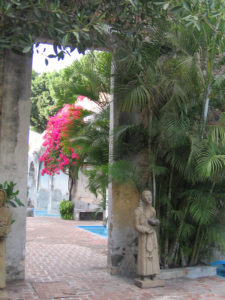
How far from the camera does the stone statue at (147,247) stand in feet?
17.7

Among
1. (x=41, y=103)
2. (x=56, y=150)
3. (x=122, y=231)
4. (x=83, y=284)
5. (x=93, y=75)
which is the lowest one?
(x=83, y=284)

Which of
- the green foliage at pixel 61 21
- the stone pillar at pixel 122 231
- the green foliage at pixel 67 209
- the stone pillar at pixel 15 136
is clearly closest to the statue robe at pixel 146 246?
the stone pillar at pixel 122 231

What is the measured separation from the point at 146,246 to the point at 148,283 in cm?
57

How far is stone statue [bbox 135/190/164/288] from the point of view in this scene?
5387 millimetres

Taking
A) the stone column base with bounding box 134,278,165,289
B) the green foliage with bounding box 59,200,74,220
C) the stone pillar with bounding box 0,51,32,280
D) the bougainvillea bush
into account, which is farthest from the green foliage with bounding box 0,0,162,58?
the green foliage with bounding box 59,200,74,220

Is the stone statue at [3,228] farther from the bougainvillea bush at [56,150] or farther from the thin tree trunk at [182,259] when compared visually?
the bougainvillea bush at [56,150]

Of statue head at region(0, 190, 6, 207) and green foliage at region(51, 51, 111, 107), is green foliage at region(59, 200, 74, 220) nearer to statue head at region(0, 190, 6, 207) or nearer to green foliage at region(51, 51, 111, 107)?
green foliage at region(51, 51, 111, 107)

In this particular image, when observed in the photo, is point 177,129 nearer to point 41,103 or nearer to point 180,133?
point 180,133

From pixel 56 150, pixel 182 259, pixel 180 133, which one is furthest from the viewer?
pixel 56 150

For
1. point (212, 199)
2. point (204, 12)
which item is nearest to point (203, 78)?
point (204, 12)

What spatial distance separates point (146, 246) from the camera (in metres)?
5.41

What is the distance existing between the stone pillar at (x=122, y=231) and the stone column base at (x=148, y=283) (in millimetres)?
698

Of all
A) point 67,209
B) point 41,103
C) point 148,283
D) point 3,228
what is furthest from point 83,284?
point 41,103

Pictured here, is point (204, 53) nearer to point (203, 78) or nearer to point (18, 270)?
point (203, 78)
